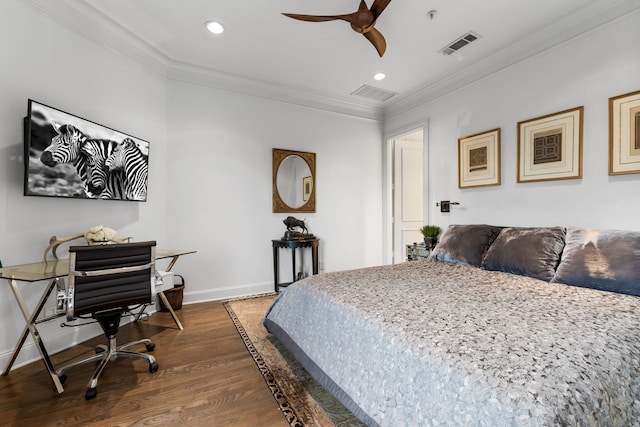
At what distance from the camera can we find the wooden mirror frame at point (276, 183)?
385 centimetres

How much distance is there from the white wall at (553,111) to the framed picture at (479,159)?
0.07 meters

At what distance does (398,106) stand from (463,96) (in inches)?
43.1

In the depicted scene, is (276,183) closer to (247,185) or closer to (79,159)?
(247,185)

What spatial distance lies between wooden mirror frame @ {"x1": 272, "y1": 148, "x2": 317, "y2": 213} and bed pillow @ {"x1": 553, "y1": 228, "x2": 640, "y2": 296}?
2824mm

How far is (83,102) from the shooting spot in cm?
240

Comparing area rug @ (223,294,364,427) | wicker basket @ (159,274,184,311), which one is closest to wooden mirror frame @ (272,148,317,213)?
wicker basket @ (159,274,184,311)

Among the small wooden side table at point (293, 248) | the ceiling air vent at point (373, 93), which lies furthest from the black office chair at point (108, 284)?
the ceiling air vent at point (373, 93)

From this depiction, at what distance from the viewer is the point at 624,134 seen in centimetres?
218

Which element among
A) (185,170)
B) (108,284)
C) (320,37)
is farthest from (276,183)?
(108,284)

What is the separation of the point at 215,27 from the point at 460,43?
242 cm

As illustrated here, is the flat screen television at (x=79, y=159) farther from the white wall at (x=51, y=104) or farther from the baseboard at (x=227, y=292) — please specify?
the baseboard at (x=227, y=292)

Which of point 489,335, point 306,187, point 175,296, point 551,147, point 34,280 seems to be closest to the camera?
point 489,335

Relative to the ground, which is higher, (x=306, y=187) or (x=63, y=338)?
(x=306, y=187)

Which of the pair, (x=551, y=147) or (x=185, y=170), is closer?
(x=551, y=147)
